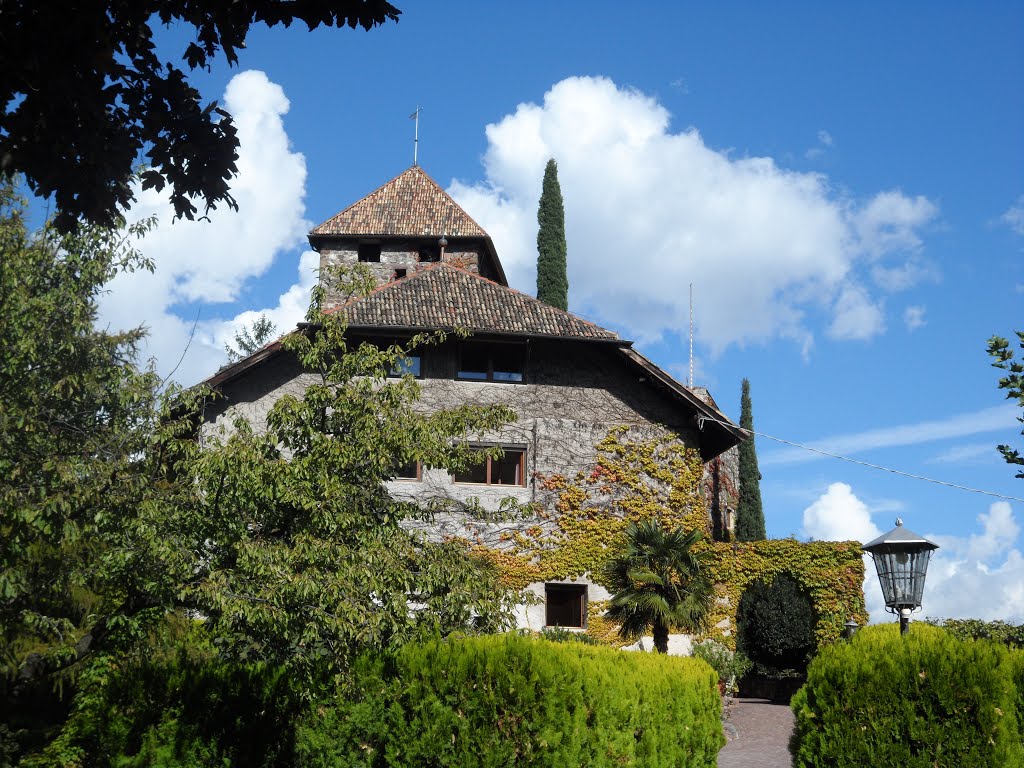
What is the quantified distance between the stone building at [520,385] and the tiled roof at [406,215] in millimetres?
13125

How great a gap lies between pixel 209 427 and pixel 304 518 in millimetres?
11858

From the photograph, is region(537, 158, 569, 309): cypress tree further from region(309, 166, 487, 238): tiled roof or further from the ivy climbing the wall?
the ivy climbing the wall

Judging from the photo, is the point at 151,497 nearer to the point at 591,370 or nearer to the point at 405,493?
the point at 405,493

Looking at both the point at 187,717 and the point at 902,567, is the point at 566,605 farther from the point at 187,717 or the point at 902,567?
the point at 187,717

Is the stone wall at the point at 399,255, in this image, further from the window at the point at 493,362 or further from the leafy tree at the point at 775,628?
Answer: the leafy tree at the point at 775,628

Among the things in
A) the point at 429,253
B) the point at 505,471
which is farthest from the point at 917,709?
the point at 429,253

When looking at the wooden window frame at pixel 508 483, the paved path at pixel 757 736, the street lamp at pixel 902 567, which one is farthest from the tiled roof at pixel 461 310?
the street lamp at pixel 902 567

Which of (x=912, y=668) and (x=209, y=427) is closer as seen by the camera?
(x=912, y=668)

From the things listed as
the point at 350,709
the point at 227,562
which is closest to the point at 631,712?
the point at 350,709

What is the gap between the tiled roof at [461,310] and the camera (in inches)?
869

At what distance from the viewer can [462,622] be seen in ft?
36.4

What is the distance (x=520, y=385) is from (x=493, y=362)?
821 millimetres

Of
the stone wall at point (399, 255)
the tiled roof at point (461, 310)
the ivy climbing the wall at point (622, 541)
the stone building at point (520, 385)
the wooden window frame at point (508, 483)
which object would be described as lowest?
the ivy climbing the wall at point (622, 541)

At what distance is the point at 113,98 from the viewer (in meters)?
7.25
